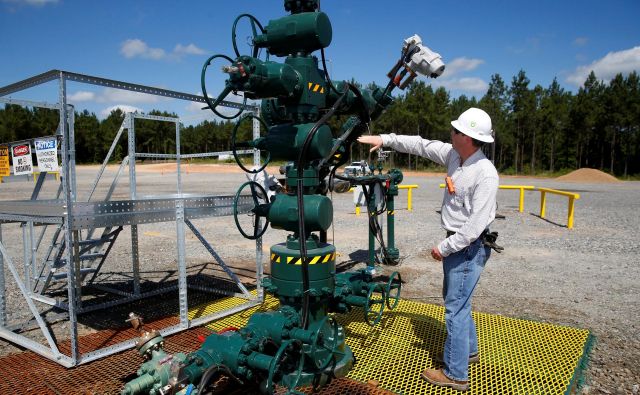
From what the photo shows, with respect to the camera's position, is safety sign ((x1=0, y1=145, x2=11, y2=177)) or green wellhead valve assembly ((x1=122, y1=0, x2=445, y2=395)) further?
safety sign ((x1=0, y1=145, x2=11, y2=177))

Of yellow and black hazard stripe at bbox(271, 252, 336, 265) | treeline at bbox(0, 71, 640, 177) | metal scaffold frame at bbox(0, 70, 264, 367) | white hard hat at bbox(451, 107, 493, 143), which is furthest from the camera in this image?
treeline at bbox(0, 71, 640, 177)

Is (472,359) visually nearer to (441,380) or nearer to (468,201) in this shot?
(441,380)

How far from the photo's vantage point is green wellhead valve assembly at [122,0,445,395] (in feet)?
9.02

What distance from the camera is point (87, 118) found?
55750 millimetres

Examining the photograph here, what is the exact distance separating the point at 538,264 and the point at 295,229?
5597 mm

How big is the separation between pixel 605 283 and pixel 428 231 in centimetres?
452

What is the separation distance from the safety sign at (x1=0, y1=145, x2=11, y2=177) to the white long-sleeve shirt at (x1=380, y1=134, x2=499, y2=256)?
4144mm

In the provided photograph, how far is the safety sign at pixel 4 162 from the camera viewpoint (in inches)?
164

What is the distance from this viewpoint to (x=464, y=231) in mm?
3051

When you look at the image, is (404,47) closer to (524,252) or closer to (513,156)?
(524,252)

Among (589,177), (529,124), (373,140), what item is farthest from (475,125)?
(529,124)

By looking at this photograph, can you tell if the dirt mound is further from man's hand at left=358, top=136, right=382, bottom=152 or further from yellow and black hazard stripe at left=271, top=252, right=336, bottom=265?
yellow and black hazard stripe at left=271, top=252, right=336, bottom=265

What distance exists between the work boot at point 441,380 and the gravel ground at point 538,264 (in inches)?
37.5

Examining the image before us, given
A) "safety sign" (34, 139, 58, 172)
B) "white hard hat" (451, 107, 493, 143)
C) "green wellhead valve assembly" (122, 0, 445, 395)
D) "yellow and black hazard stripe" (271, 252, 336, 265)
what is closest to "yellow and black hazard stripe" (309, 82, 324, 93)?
"green wellhead valve assembly" (122, 0, 445, 395)
